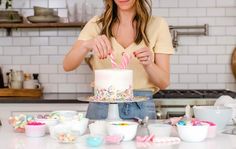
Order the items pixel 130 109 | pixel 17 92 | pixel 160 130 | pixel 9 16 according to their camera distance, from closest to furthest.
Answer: pixel 160 130
pixel 130 109
pixel 17 92
pixel 9 16

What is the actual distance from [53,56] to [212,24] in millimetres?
1348

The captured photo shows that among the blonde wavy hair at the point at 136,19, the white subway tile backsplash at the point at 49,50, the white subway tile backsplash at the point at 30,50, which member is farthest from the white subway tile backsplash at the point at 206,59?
the blonde wavy hair at the point at 136,19

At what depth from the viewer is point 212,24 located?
352 centimetres

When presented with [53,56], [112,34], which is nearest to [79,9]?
[53,56]

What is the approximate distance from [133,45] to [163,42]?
5.7 inches

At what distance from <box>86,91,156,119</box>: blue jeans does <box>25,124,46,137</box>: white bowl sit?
46 centimetres

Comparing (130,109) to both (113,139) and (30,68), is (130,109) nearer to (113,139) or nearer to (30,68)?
(113,139)

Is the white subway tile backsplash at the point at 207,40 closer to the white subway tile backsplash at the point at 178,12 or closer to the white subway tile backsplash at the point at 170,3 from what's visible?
the white subway tile backsplash at the point at 178,12

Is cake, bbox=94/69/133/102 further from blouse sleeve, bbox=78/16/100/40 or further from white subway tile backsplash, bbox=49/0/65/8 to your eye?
white subway tile backsplash, bbox=49/0/65/8

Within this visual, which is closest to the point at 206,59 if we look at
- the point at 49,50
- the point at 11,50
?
the point at 49,50

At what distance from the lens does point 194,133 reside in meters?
1.42

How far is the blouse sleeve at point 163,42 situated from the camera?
Answer: 1.96 m

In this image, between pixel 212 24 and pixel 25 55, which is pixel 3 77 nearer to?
pixel 25 55

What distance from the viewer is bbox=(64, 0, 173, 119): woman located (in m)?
1.91
